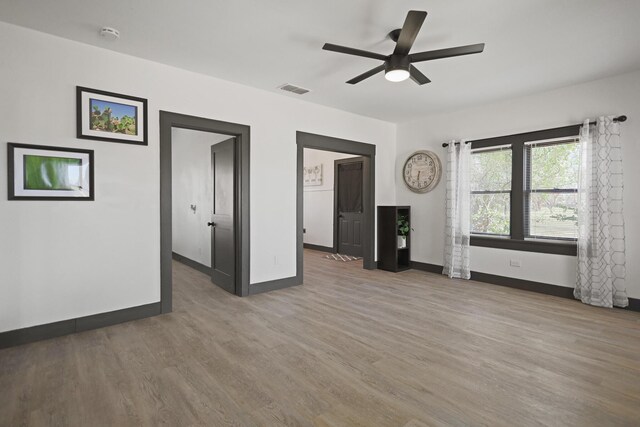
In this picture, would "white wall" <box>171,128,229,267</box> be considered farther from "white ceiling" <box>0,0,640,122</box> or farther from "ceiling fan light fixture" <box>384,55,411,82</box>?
"ceiling fan light fixture" <box>384,55,411,82</box>

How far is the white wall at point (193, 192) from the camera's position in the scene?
5.39 metres

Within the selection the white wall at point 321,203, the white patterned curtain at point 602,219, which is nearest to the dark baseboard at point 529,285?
the white patterned curtain at point 602,219

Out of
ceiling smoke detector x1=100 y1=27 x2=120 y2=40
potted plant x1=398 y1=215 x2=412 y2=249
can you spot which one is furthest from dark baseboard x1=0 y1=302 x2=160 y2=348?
potted plant x1=398 y1=215 x2=412 y2=249

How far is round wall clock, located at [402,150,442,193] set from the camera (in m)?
5.63

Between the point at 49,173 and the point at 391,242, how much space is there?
4800 mm

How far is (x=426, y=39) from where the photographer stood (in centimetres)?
298

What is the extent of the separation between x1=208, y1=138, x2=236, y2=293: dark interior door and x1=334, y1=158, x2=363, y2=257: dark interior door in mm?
3418

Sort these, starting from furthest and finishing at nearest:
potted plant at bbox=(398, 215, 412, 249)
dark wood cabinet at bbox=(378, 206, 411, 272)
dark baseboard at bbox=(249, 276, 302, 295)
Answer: potted plant at bbox=(398, 215, 412, 249) < dark wood cabinet at bbox=(378, 206, 411, 272) < dark baseboard at bbox=(249, 276, 302, 295)

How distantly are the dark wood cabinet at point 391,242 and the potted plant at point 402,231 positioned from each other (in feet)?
0.20

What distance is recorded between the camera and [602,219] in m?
3.89

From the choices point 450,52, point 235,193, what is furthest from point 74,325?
point 450,52

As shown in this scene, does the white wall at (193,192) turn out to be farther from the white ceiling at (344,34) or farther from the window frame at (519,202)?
the window frame at (519,202)

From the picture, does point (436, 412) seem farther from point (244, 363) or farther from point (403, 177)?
point (403, 177)

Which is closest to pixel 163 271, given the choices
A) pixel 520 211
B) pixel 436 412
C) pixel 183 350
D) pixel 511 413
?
pixel 183 350
